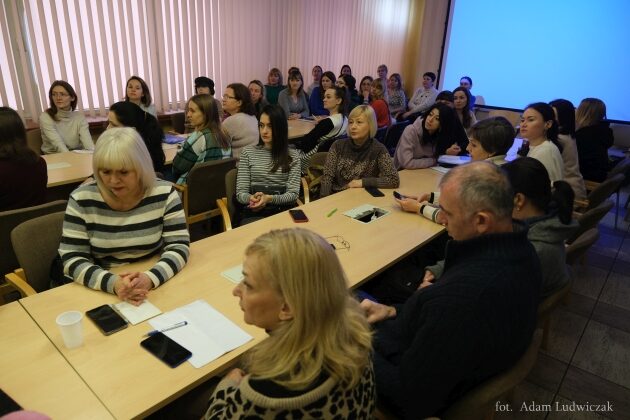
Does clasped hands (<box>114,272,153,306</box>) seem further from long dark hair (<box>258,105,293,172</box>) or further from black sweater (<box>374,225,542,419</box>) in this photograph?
long dark hair (<box>258,105,293,172</box>)

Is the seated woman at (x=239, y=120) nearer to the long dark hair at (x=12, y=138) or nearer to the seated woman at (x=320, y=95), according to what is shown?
the long dark hair at (x=12, y=138)

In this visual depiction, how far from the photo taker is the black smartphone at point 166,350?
126 centimetres

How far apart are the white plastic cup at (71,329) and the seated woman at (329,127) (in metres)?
3.10

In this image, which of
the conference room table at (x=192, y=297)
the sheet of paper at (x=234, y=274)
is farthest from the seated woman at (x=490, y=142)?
the sheet of paper at (x=234, y=274)

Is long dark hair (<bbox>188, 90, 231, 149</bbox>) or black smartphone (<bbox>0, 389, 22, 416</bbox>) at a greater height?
long dark hair (<bbox>188, 90, 231, 149</bbox>)

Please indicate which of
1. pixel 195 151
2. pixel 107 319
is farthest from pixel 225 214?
pixel 107 319

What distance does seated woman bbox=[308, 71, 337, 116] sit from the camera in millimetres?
6652

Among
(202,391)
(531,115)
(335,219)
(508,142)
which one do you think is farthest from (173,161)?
(531,115)

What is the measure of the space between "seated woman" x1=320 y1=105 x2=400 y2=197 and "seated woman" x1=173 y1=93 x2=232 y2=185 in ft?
3.22

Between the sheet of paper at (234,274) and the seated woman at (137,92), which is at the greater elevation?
the seated woman at (137,92)

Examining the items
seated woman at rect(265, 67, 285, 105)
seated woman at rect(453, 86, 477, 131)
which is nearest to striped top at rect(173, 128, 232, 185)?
seated woman at rect(453, 86, 477, 131)

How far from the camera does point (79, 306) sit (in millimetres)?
1486

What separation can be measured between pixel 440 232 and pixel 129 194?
169cm

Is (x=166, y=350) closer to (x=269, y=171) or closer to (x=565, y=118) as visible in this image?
(x=269, y=171)
